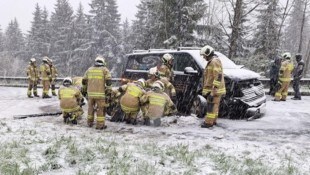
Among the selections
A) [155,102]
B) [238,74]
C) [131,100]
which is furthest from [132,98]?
[238,74]

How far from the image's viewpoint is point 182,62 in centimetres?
1064

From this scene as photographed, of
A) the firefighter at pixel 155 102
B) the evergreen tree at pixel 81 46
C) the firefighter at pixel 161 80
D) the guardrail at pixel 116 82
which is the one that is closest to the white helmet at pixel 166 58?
the firefighter at pixel 161 80

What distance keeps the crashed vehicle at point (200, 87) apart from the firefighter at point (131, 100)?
1.39m

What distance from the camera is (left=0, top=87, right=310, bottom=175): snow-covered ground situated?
215 inches

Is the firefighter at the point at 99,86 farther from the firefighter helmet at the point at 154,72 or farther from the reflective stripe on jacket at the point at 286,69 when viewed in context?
the reflective stripe on jacket at the point at 286,69

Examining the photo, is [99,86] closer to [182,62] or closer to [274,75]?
[182,62]

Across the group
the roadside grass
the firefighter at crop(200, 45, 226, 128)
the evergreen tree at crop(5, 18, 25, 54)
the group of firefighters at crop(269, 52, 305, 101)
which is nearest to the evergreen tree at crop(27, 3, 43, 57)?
the evergreen tree at crop(5, 18, 25, 54)

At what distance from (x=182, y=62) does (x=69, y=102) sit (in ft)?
10.7

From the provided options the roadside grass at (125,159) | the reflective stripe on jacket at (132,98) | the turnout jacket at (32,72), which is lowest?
the roadside grass at (125,159)

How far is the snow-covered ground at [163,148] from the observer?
547 centimetres

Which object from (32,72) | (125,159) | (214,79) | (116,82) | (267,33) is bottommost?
(125,159)

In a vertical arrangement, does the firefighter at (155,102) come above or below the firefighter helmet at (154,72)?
below

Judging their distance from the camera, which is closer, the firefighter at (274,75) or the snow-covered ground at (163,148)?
the snow-covered ground at (163,148)

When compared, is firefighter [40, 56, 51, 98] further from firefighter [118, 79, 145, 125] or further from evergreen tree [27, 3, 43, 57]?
evergreen tree [27, 3, 43, 57]
